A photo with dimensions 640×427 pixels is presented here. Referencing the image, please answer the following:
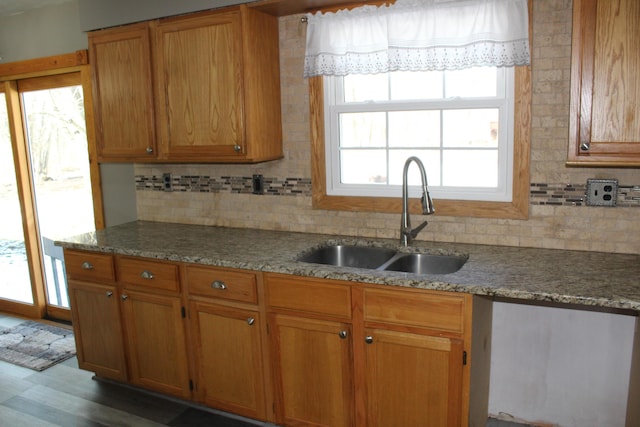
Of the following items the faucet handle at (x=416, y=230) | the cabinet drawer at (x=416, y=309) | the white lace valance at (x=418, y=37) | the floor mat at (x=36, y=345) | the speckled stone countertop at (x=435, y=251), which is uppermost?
the white lace valance at (x=418, y=37)

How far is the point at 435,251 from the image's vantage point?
2531 millimetres

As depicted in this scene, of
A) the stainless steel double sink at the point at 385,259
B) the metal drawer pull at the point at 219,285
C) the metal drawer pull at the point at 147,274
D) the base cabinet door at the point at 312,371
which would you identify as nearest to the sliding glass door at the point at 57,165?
the metal drawer pull at the point at 147,274

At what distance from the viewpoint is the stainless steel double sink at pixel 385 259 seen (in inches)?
98.5

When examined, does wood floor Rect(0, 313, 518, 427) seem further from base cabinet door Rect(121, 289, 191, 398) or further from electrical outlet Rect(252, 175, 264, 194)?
electrical outlet Rect(252, 175, 264, 194)

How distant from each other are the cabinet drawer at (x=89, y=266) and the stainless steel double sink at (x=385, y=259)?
1106 millimetres

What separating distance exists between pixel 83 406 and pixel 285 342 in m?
1.34

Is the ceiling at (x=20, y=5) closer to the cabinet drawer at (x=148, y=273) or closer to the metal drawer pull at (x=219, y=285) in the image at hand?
the cabinet drawer at (x=148, y=273)

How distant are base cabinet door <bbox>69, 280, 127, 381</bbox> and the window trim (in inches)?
50.3

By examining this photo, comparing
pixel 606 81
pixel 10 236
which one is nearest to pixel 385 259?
pixel 606 81

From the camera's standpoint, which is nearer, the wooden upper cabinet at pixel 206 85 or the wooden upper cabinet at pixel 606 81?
the wooden upper cabinet at pixel 606 81

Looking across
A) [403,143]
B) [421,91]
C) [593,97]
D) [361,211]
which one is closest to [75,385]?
[361,211]

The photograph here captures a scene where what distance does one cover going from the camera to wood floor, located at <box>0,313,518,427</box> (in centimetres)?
273

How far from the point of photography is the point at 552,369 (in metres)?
2.51

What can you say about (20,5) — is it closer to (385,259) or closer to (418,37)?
(418,37)
